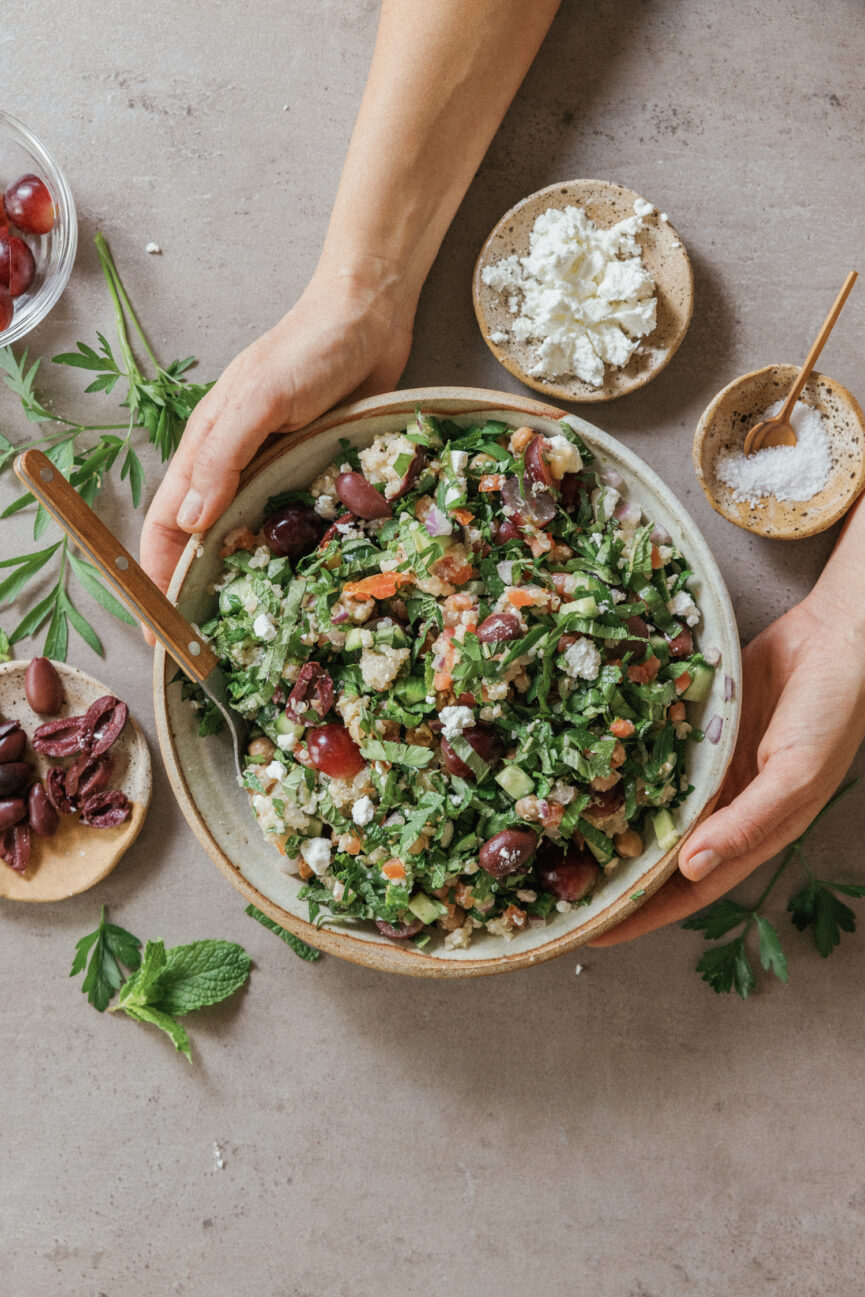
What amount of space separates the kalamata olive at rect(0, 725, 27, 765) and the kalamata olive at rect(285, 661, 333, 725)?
0.93 m

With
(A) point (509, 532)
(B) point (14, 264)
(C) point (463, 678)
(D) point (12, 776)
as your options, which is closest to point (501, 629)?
(C) point (463, 678)

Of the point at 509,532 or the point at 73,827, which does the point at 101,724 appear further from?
the point at 509,532

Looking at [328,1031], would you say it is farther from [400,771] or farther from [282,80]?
[282,80]

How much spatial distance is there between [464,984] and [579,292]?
1783 millimetres

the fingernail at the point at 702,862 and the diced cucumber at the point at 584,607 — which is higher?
the diced cucumber at the point at 584,607

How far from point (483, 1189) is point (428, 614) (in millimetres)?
1616

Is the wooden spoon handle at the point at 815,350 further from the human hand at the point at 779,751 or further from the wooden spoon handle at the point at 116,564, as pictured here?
the wooden spoon handle at the point at 116,564

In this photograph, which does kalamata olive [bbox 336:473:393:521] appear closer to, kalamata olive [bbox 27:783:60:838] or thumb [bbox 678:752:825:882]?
thumb [bbox 678:752:825:882]

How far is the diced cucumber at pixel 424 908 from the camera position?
193cm

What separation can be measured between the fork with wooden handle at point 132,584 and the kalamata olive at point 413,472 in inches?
20.7

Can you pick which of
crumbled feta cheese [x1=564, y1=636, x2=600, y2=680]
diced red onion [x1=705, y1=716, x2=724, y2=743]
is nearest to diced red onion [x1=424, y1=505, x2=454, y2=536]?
crumbled feta cheese [x1=564, y1=636, x2=600, y2=680]

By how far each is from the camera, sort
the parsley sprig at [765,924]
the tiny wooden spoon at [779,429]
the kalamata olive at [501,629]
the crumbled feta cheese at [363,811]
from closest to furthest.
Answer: the kalamata olive at [501,629] < the crumbled feta cheese at [363,811] < the tiny wooden spoon at [779,429] < the parsley sprig at [765,924]

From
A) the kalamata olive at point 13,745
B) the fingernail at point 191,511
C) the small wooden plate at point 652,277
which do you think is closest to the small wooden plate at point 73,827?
the kalamata olive at point 13,745

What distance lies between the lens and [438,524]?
74.5 inches
